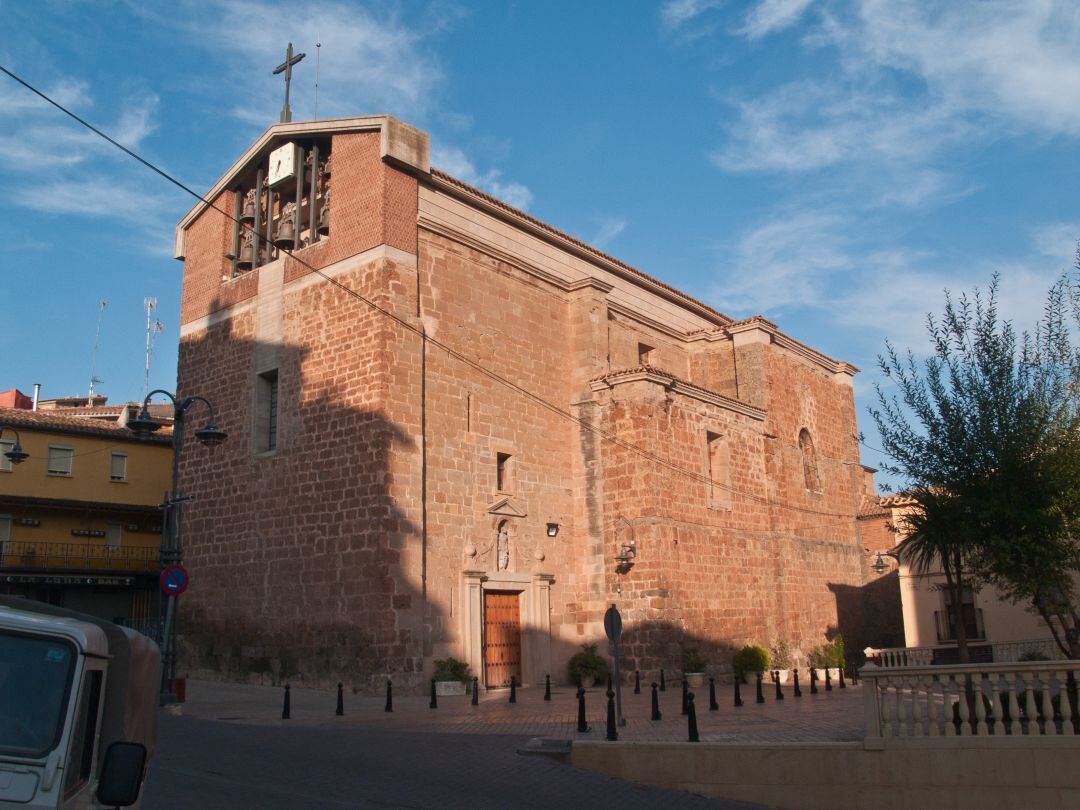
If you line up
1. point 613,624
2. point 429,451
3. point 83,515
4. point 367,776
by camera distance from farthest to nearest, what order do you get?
point 83,515 → point 429,451 → point 613,624 → point 367,776

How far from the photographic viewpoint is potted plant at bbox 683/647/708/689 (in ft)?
74.3

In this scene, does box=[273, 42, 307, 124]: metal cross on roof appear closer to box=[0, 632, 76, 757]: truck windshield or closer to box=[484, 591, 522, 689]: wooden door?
box=[484, 591, 522, 689]: wooden door

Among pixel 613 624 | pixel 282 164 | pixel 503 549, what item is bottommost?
pixel 613 624

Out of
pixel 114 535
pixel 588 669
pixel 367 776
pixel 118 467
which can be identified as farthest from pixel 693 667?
pixel 118 467

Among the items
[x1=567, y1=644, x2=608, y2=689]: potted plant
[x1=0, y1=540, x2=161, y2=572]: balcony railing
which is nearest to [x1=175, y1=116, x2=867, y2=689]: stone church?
[x1=567, y1=644, x2=608, y2=689]: potted plant

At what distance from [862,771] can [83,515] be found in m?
27.1

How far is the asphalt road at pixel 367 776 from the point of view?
9.77m

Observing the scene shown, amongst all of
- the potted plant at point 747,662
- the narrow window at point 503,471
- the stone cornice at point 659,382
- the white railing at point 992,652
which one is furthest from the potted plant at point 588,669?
the stone cornice at point 659,382

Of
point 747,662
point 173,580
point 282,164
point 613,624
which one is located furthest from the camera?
point 747,662

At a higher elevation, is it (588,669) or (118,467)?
(118,467)

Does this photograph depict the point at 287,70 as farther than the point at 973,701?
Yes

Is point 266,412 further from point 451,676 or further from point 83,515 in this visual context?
point 83,515

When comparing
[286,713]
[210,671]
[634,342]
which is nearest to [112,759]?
[286,713]

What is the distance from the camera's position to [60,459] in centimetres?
3075
